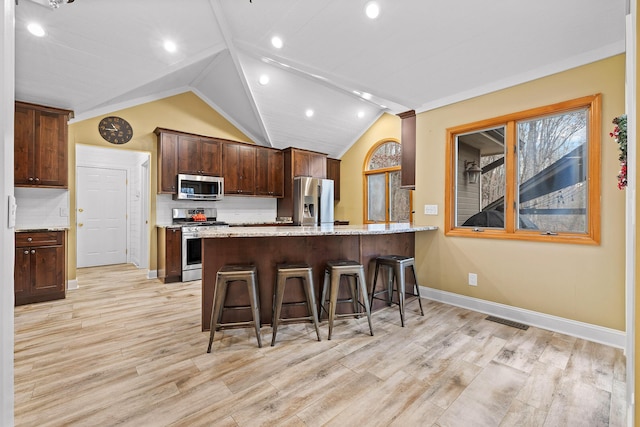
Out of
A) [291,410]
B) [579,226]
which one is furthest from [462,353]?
[579,226]

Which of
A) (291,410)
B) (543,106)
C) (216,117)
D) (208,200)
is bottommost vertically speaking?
(291,410)

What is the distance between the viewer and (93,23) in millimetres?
3000

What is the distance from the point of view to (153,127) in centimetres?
493

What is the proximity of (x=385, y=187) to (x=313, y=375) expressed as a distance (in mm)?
4759

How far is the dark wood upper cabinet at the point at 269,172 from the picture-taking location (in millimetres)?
5770

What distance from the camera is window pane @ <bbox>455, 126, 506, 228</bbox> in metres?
3.14

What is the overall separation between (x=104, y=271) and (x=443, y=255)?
575cm

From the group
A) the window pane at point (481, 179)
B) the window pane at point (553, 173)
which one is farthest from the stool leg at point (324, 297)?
the window pane at point (553, 173)

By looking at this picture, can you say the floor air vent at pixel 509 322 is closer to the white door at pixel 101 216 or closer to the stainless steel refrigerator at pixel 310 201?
the stainless steel refrigerator at pixel 310 201

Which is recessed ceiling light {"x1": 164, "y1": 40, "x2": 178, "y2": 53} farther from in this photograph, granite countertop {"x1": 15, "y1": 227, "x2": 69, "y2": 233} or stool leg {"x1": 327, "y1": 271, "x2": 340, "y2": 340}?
stool leg {"x1": 327, "y1": 271, "x2": 340, "y2": 340}

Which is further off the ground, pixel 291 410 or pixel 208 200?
pixel 208 200

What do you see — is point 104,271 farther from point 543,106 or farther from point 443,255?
point 543,106

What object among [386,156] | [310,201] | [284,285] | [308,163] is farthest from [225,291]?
[386,156]

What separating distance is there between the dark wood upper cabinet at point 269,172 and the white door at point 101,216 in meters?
2.88
